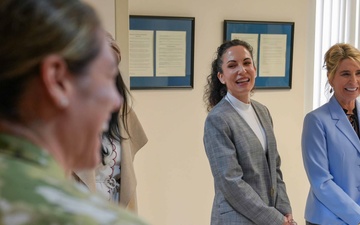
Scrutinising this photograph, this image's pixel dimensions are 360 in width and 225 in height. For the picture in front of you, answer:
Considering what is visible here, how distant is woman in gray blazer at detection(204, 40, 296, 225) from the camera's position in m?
2.34

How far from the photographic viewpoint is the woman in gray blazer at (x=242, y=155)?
92.0 inches

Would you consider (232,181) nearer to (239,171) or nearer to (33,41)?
(239,171)

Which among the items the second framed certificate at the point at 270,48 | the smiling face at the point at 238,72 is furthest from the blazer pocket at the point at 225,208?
the second framed certificate at the point at 270,48

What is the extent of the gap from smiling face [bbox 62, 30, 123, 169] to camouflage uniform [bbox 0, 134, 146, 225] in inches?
2.0

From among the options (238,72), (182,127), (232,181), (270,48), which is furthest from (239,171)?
(270,48)

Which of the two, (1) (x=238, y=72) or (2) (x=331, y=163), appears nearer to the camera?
(1) (x=238, y=72)

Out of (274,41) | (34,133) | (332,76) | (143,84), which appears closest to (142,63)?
(143,84)

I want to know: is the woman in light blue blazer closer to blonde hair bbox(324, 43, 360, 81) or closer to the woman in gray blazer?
blonde hair bbox(324, 43, 360, 81)

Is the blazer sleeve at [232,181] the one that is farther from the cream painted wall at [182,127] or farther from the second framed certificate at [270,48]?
the second framed certificate at [270,48]

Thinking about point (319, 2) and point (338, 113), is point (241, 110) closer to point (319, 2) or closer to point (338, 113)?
point (338, 113)

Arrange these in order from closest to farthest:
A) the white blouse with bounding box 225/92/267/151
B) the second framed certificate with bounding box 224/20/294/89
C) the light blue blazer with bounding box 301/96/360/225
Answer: the white blouse with bounding box 225/92/267/151
the light blue blazer with bounding box 301/96/360/225
the second framed certificate with bounding box 224/20/294/89

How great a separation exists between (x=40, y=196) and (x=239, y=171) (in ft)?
6.25

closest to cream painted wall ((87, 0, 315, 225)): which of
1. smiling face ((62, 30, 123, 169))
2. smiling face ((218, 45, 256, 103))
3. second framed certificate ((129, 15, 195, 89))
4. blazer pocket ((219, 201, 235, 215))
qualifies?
second framed certificate ((129, 15, 195, 89))

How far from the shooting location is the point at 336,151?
257 cm
